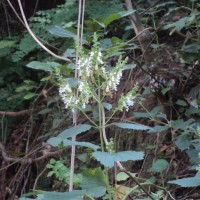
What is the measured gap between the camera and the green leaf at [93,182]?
97 cm

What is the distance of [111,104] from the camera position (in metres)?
2.39

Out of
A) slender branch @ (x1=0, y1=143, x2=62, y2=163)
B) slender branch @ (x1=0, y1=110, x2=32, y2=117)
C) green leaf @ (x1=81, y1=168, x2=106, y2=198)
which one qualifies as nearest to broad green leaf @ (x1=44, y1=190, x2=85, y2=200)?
green leaf @ (x1=81, y1=168, x2=106, y2=198)

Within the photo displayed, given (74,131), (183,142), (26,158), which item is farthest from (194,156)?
(26,158)

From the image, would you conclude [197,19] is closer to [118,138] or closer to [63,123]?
[118,138]

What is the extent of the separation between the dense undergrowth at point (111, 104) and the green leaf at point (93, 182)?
18 cm

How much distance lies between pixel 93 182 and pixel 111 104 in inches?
55.6

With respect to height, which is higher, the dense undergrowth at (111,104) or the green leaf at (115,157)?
the green leaf at (115,157)

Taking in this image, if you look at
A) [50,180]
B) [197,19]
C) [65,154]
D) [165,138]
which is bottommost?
[50,180]

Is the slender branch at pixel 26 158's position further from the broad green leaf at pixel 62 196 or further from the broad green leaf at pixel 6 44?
the broad green leaf at pixel 62 196

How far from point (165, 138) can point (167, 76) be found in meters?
0.33

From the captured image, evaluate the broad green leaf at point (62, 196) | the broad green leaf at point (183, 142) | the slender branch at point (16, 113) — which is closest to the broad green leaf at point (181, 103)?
the broad green leaf at point (183, 142)

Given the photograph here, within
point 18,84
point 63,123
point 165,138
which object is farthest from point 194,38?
point 18,84

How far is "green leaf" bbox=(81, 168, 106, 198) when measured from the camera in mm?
971

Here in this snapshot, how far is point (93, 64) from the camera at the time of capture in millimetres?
1063
